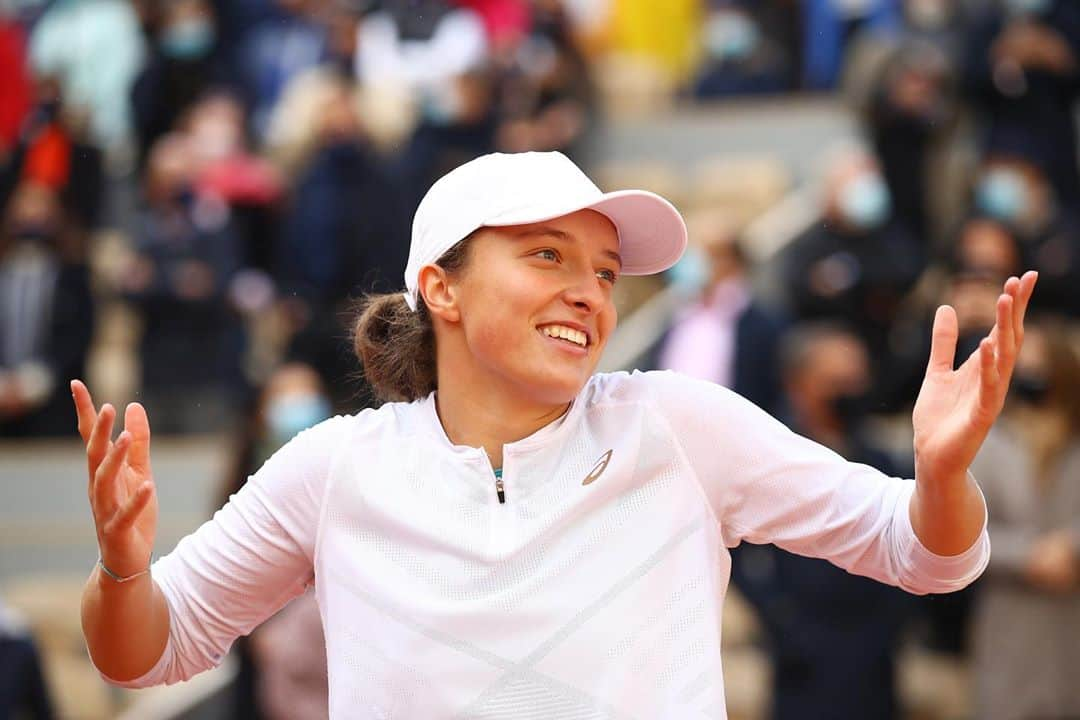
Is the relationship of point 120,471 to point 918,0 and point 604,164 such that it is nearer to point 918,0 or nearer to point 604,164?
point 918,0

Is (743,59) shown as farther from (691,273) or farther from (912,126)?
(691,273)

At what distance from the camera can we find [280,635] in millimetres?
6320

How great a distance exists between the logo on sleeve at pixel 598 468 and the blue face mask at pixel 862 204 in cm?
615

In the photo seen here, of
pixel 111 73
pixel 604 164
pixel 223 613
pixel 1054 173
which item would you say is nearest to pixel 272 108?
pixel 111 73

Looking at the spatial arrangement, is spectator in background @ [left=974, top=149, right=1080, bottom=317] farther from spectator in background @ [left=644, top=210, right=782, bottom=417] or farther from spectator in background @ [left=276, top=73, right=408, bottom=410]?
spectator in background @ [left=276, top=73, right=408, bottom=410]

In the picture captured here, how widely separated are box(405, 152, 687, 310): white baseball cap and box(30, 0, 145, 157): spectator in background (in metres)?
9.80

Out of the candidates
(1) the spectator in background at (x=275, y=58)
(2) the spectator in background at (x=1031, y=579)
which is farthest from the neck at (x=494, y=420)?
(1) the spectator in background at (x=275, y=58)

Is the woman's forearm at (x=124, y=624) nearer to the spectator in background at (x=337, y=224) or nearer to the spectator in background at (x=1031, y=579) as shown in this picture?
the spectator in background at (x=1031, y=579)

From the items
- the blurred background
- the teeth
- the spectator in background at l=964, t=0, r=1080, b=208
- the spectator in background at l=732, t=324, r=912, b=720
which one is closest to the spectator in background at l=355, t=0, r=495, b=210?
the blurred background

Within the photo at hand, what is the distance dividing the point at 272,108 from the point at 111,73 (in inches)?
52.9

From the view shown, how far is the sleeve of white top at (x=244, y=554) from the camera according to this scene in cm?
317

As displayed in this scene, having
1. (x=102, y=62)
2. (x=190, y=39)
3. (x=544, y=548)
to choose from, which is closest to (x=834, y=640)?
(x=544, y=548)

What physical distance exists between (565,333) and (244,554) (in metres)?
0.69

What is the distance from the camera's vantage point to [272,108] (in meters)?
12.1
